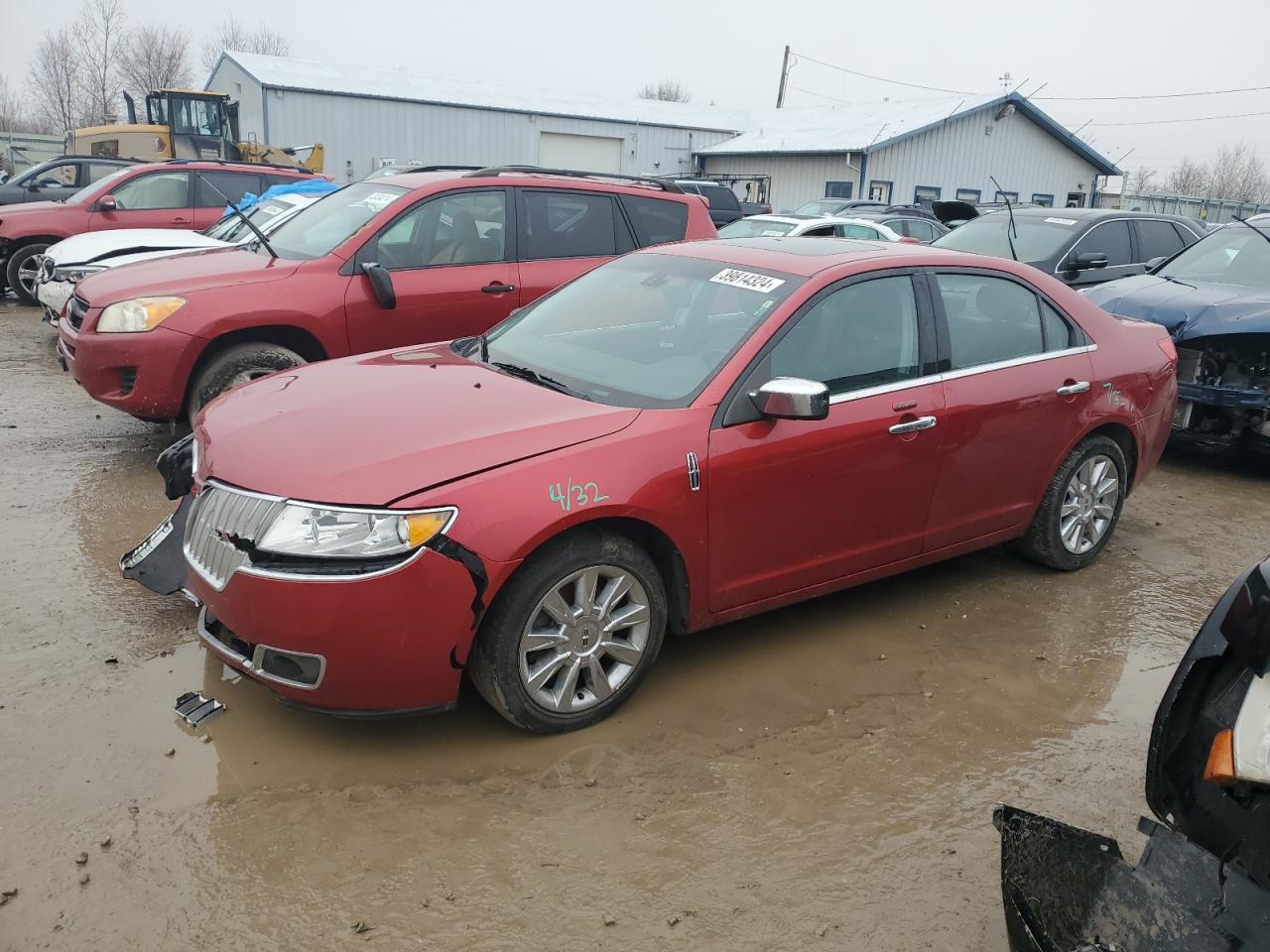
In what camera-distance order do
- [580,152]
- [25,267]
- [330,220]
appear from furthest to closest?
[580,152] → [25,267] → [330,220]

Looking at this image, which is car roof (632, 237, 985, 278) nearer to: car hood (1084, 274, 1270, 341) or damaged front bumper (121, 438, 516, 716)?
damaged front bumper (121, 438, 516, 716)

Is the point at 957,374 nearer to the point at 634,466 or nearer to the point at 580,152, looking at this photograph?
the point at 634,466

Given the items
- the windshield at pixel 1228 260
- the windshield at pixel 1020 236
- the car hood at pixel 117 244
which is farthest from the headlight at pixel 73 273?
the windshield at pixel 1228 260

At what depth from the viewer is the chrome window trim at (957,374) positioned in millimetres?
4113

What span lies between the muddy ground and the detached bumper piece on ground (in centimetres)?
55

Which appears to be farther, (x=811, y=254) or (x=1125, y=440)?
(x=1125, y=440)

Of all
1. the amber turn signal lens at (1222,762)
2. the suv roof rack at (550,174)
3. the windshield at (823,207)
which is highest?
the suv roof rack at (550,174)

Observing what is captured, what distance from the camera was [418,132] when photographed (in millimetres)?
32344

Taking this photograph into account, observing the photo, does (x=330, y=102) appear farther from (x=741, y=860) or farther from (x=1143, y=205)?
(x=741, y=860)

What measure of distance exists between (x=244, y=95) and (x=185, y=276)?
101 feet

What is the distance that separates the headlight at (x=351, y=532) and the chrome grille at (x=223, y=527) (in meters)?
0.09

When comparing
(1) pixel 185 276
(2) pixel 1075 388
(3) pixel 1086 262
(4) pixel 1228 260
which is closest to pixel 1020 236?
(3) pixel 1086 262

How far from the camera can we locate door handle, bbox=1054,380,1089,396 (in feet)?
15.8

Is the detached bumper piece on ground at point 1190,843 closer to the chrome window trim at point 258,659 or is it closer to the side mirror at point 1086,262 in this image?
the chrome window trim at point 258,659
